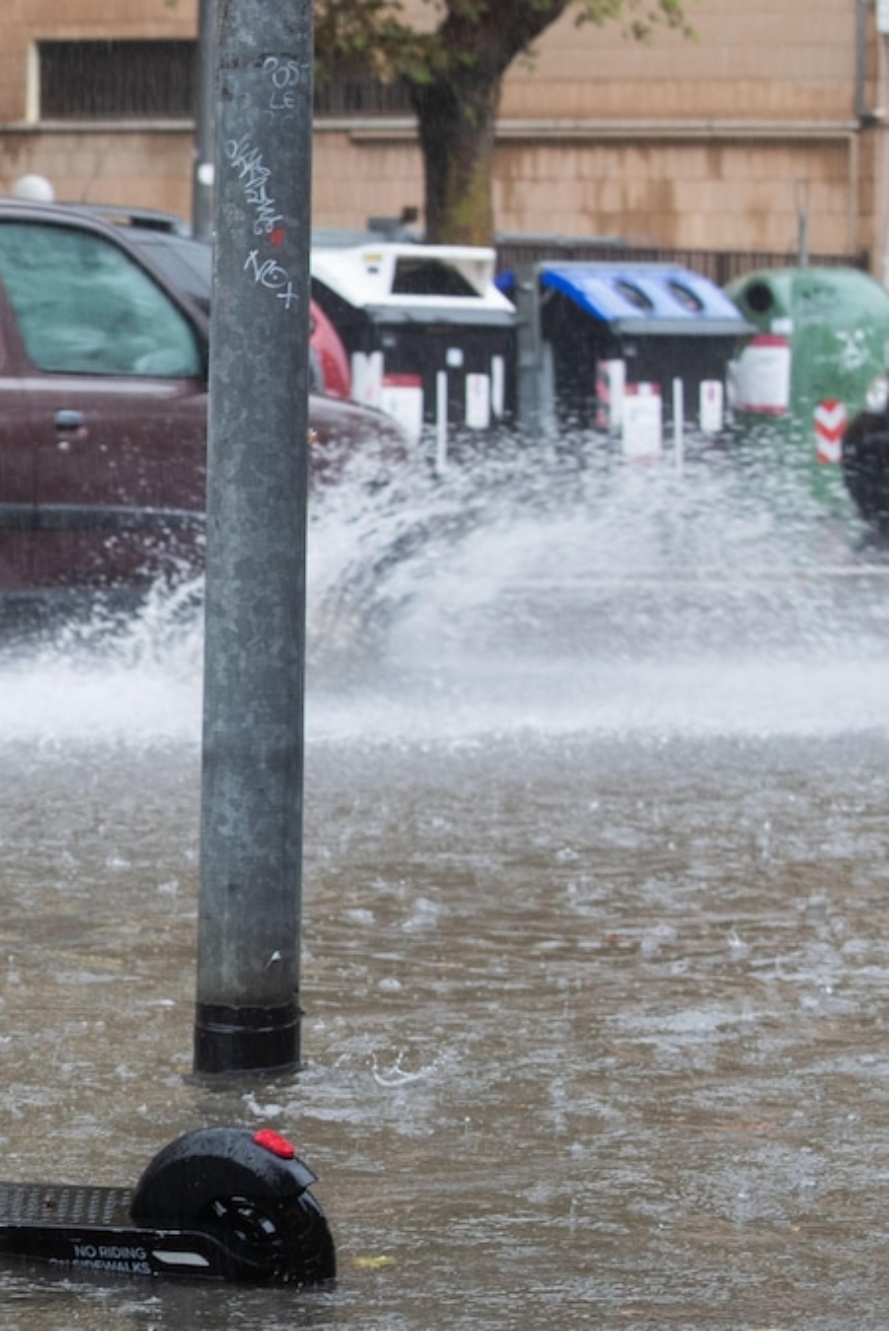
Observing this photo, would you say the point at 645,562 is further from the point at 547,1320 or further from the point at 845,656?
the point at 547,1320

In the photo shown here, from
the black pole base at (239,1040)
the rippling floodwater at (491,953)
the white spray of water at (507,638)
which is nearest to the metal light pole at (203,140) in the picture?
the white spray of water at (507,638)

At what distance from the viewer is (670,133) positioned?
1315 inches

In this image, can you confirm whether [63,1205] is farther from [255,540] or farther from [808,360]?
[808,360]

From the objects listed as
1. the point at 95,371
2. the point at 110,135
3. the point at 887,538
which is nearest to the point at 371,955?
the point at 95,371

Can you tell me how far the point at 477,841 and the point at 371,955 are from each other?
4.78ft

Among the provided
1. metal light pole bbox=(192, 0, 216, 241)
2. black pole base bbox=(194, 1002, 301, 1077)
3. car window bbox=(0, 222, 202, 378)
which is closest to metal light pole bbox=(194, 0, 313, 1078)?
black pole base bbox=(194, 1002, 301, 1077)

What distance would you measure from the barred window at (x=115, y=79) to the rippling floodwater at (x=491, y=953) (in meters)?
23.7

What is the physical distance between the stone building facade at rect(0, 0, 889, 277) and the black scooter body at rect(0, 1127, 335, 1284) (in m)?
29.8

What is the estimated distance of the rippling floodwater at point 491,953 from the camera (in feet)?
13.0

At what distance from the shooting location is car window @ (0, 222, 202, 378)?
10.1 m

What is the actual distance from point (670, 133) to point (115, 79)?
7.02 meters

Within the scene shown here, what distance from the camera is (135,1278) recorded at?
3830mm

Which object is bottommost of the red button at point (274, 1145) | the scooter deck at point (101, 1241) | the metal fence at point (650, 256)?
the metal fence at point (650, 256)

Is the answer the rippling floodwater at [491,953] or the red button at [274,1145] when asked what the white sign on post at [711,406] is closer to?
the rippling floodwater at [491,953]
